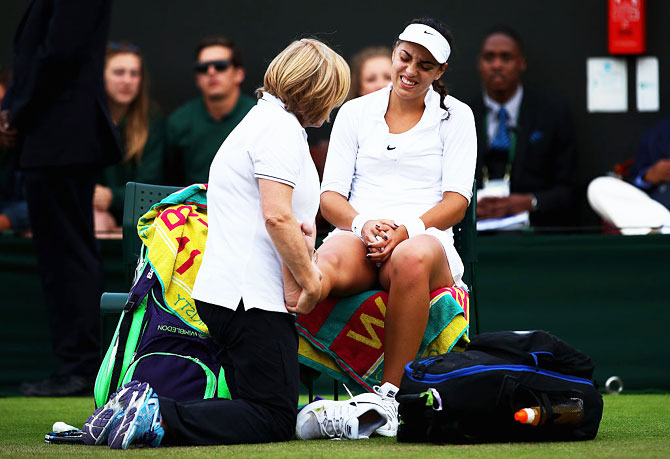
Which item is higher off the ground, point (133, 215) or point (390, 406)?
point (133, 215)

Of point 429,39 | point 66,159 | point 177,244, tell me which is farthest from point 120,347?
point 66,159

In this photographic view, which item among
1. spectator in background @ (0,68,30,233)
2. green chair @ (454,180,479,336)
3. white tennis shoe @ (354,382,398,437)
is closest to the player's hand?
green chair @ (454,180,479,336)

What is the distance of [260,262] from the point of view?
3.32 m

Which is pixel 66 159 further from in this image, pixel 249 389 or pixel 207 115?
pixel 249 389

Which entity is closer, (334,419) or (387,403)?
(334,419)

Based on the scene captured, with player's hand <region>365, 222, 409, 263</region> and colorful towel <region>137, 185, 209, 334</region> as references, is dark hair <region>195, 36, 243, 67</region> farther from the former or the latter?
player's hand <region>365, 222, 409, 263</region>

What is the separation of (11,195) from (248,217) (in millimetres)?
3595

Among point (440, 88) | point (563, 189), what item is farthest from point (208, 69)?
point (440, 88)

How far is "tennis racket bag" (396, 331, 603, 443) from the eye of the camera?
3.27 m

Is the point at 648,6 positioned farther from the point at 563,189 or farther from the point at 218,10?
the point at 218,10

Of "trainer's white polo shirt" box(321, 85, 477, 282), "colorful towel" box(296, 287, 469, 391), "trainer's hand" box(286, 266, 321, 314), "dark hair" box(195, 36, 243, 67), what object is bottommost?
"colorful towel" box(296, 287, 469, 391)

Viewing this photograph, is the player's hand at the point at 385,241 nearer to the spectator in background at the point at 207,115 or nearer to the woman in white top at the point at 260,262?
the woman in white top at the point at 260,262

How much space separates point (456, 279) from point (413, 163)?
0.48 meters

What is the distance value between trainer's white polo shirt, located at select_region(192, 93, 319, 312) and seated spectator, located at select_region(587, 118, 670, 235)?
8.50ft
